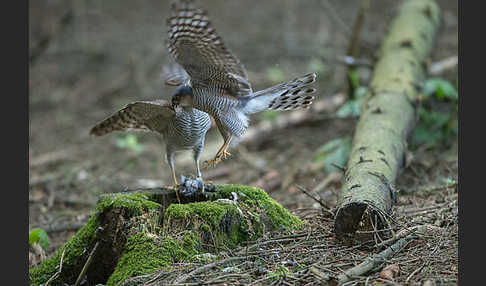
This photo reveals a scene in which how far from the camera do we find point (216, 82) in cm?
418

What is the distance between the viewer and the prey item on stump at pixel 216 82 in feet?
12.3

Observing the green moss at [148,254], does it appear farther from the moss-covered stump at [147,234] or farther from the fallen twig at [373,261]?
the fallen twig at [373,261]

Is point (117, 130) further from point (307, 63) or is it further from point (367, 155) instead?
point (307, 63)

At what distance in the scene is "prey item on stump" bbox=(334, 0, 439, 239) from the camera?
12.0 ft

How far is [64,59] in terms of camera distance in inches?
520

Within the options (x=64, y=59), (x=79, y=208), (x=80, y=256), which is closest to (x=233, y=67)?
(x=80, y=256)

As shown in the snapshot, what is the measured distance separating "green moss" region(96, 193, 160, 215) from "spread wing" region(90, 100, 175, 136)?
2.43 ft

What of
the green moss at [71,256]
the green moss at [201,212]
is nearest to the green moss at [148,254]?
the green moss at [201,212]

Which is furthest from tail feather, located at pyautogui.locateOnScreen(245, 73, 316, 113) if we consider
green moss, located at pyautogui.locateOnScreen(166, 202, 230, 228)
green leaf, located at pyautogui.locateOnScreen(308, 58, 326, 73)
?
green leaf, located at pyautogui.locateOnScreen(308, 58, 326, 73)

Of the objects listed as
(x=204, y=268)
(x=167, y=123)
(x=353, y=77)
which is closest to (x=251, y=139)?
(x=353, y=77)

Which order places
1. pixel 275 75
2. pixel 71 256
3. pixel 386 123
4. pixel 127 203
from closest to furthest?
1. pixel 127 203
2. pixel 71 256
3. pixel 386 123
4. pixel 275 75

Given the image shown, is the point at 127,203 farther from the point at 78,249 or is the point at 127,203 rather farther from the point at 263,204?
the point at 263,204

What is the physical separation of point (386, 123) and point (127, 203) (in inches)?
131

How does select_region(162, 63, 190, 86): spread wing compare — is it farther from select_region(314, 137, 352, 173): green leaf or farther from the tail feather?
select_region(314, 137, 352, 173): green leaf
